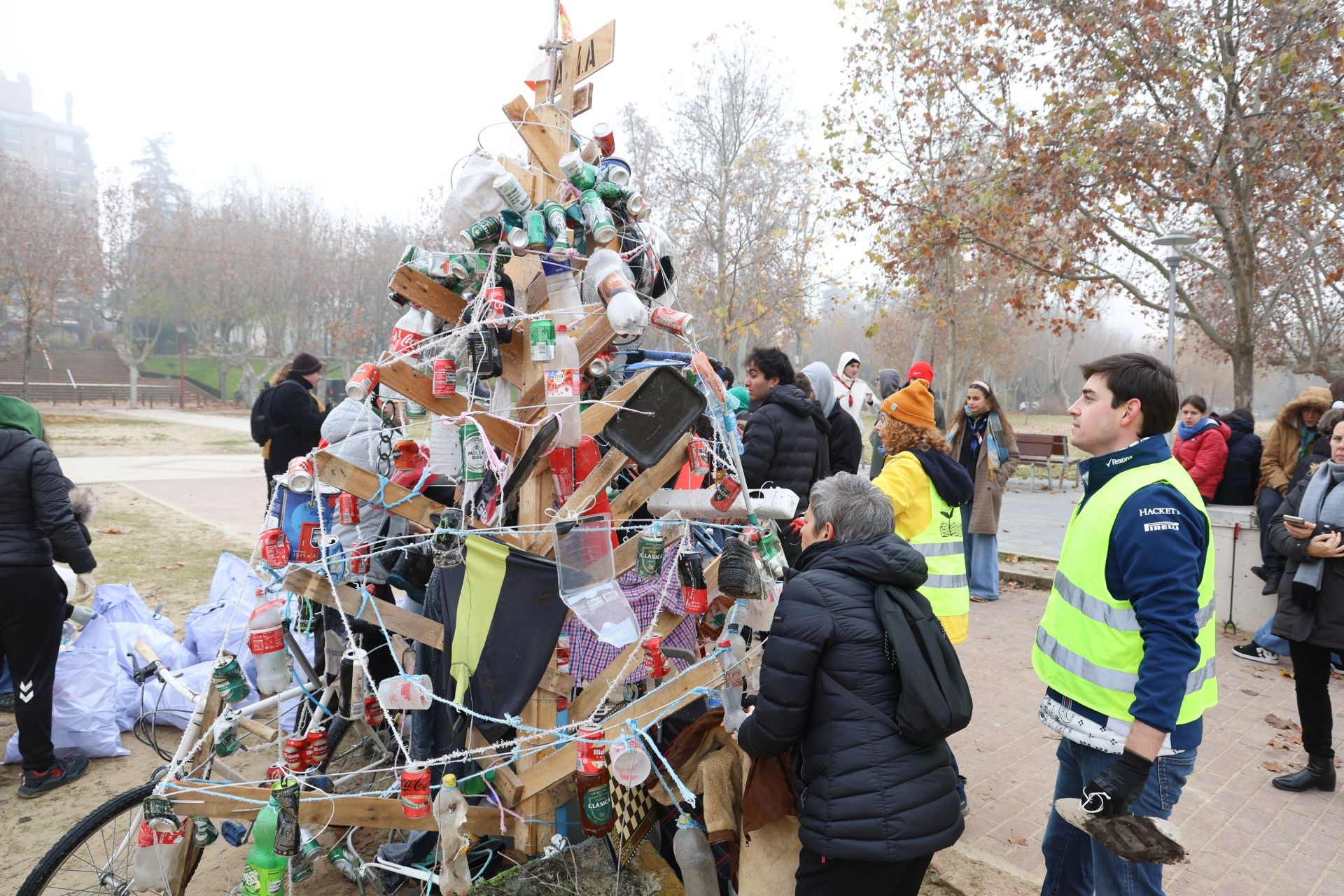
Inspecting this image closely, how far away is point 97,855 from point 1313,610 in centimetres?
530

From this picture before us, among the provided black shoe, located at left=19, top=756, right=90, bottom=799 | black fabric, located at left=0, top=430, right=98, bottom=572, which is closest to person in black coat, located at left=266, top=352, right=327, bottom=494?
black fabric, located at left=0, top=430, right=98, bottom=572

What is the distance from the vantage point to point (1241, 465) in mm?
6891

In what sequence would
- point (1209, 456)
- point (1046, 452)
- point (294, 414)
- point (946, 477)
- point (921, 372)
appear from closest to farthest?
point (946, 477), point (921, 372), point (294, 414), point (1209, 456), point (1046, 452)

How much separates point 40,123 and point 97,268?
98193 mm

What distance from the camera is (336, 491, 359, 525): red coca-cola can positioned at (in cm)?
296

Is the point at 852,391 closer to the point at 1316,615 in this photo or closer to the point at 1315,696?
the point at 1316,615

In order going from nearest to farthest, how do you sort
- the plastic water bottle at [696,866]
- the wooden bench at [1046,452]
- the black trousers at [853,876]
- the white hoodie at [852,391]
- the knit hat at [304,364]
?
the black trousers at [853,876] → the plastic water bottle at [696,866] → the knit hat at [304,364] → the white hoodie at [852,391] → the wooden bench at [1046,452]

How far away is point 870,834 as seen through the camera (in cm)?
200

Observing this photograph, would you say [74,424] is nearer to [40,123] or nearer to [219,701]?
[219,701]

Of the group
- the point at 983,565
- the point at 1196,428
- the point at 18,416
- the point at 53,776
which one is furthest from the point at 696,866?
the point at 1196,428

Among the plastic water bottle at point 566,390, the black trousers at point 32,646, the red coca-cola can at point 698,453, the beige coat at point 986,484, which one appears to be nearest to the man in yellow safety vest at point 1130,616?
the red coca-cola can at point 698,453

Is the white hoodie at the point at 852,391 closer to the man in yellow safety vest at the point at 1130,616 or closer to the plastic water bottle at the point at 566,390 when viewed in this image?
the man in yellow safety vest at the point at 1130,616

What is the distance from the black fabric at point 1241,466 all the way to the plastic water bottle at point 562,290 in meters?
6.85

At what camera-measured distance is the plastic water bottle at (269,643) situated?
253 cm
